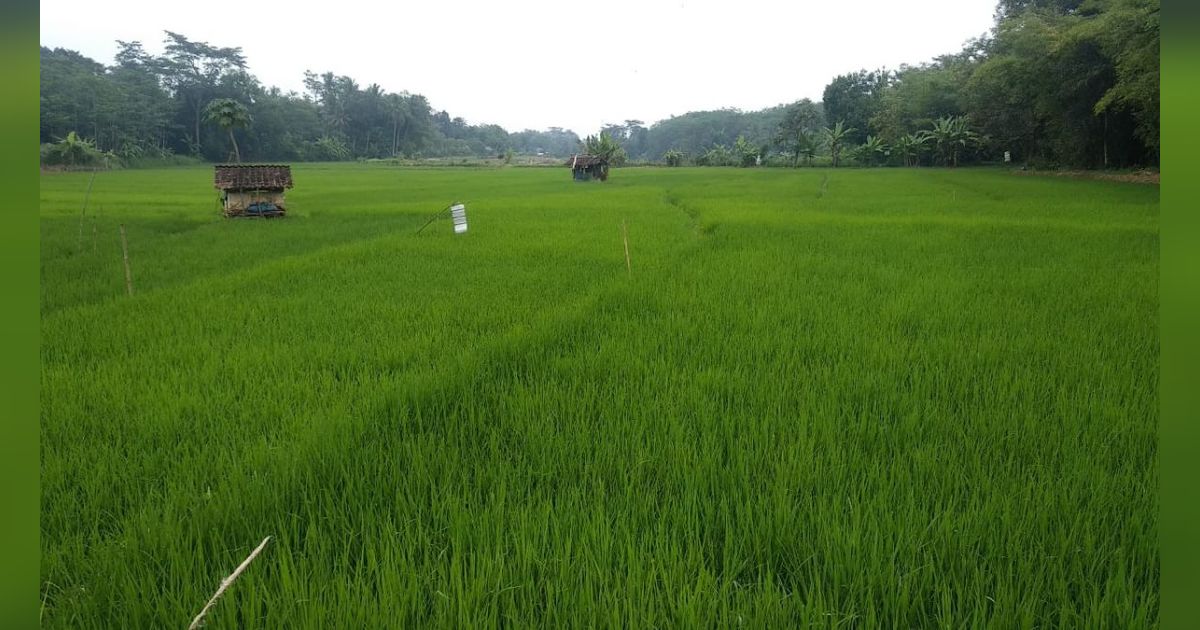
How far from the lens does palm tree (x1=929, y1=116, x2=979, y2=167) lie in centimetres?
3729

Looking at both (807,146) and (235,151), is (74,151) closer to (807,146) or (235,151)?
(235,151)

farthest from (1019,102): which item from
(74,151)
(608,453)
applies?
(74,151)

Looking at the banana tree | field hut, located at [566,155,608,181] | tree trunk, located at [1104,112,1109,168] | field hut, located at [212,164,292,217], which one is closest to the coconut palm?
the banana tree

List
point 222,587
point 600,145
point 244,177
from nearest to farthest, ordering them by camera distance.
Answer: point 222,587
point 244,177
point 600,145

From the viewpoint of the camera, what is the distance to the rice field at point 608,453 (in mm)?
1524

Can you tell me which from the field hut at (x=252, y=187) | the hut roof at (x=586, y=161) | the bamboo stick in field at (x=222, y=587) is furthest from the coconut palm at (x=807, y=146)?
the bamboo stick in field at (x=222, y=587)

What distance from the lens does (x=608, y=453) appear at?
2.31m

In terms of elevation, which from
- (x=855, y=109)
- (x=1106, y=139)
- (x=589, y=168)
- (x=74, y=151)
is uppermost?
(x=855, y=109)

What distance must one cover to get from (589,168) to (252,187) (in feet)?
64.6

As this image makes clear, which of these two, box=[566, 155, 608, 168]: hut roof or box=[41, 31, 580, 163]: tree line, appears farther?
box=[41, 31, 580, 163]: tree line

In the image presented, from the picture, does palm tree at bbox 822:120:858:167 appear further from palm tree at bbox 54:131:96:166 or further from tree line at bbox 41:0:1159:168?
palm tree at bbox 54:131:96:166

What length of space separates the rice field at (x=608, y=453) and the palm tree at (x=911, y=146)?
124 feet

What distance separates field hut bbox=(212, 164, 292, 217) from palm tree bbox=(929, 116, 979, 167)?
36.8m
